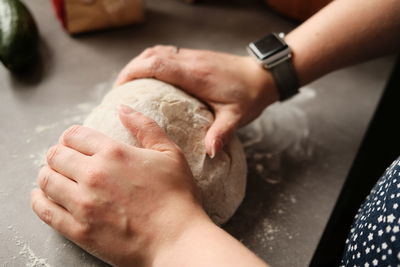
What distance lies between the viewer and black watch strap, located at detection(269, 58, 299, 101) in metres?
1.07

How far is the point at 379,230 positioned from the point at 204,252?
1.01 ft

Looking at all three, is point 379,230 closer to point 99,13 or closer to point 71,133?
point 71,133

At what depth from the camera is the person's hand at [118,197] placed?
716 mm

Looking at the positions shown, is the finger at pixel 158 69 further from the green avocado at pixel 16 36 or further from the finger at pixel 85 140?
the green avocado at pixel 16 36

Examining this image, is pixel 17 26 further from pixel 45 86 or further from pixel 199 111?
pixel 199 111

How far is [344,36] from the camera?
1040 mm

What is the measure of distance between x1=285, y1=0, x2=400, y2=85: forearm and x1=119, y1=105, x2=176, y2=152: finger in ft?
1.51

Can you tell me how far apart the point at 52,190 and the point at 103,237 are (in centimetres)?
14

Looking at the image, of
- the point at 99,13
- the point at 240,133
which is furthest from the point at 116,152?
the point at 99,13

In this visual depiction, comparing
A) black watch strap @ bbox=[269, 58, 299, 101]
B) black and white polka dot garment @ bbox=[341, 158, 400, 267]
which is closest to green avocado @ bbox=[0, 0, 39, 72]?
black watch strap @ bbox=[269, 58, 299, 101]

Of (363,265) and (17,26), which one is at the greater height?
(17,26)

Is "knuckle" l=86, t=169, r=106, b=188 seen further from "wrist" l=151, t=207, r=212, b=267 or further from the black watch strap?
the black watch strap

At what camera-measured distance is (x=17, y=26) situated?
1178 millimetres

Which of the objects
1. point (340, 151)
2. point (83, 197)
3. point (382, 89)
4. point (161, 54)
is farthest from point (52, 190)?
point (382, 89)
